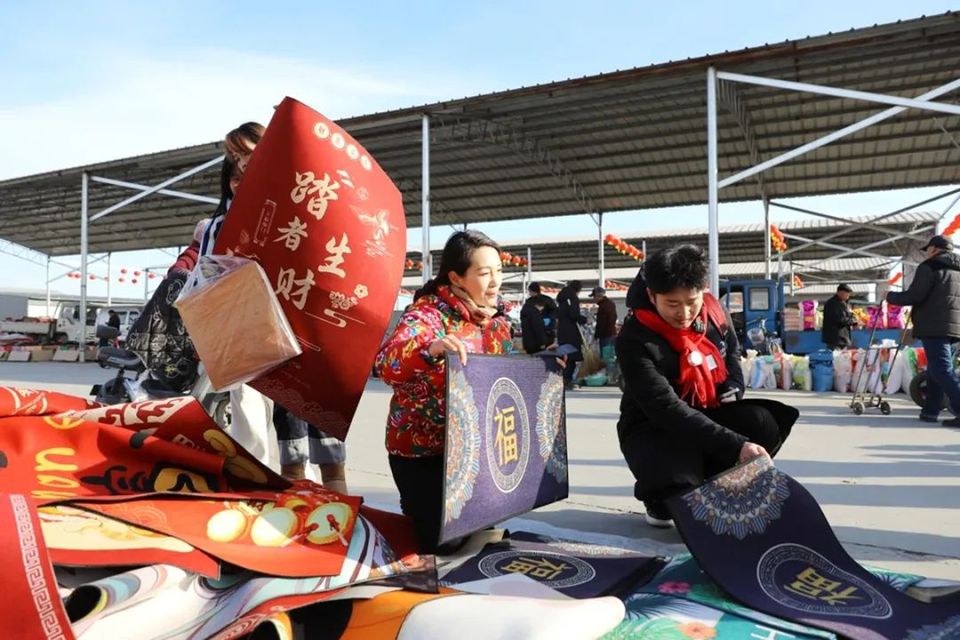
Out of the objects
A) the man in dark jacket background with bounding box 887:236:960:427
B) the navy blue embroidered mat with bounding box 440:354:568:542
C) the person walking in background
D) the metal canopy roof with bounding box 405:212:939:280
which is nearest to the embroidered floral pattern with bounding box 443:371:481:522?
the navy blue embroidered mat with bounding box 440:354:568:542

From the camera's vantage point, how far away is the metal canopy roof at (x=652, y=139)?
8.37 metres

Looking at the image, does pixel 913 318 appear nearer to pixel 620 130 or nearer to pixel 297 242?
pixel 297 242

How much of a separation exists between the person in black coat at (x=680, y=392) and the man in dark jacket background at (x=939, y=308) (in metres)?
3.48

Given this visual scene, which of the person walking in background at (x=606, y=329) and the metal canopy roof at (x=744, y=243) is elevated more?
the metal canopy roof at (x=744, y=243)

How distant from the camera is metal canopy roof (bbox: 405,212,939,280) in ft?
58.1

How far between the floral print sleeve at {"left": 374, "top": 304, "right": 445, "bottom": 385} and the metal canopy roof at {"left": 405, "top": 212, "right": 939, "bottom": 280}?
15.2 meters

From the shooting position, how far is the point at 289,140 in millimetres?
1846

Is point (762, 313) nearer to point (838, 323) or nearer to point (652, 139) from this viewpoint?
point (838, 323)

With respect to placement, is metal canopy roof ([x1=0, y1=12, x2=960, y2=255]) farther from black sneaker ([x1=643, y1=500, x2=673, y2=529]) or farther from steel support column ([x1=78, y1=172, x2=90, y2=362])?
black sneaker ([x1=643, y1=500, x2=673, y2=529])

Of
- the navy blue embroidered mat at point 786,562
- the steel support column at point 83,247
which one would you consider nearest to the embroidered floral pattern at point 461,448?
the navy blue embroidered mat at point 786,562

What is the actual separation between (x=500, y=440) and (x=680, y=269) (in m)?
0.77

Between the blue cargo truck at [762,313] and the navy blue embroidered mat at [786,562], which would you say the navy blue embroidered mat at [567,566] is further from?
the blue cargo truck at [762,313]

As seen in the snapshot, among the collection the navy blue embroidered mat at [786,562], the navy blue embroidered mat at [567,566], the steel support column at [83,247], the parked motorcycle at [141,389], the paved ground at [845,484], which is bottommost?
the paved ground at [845,484]

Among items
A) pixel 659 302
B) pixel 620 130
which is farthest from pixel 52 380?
pixel 659 302
